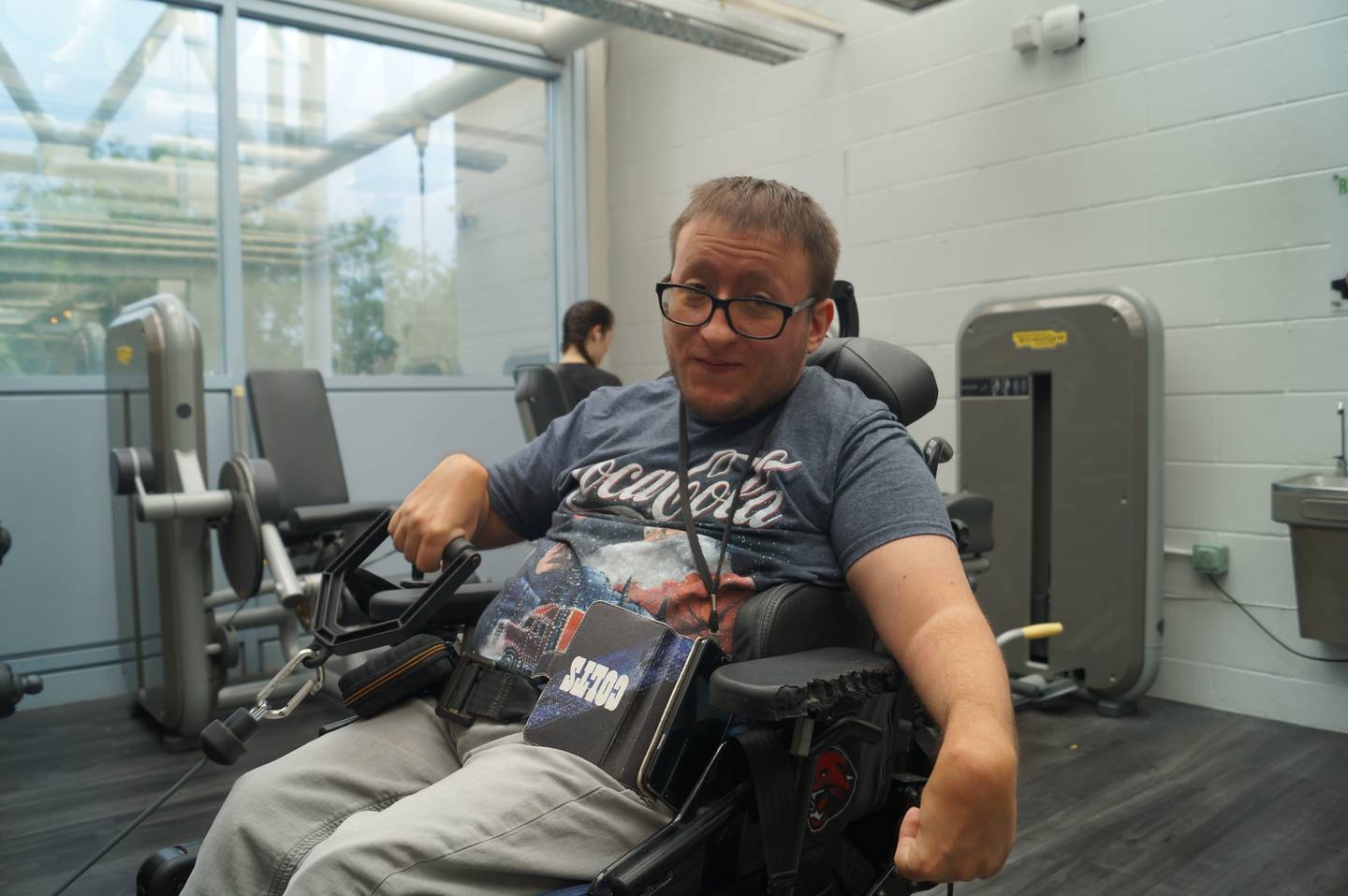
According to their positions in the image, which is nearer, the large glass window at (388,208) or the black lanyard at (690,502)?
the black lanyard at (690,502)

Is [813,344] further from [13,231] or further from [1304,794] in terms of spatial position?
[13,231]

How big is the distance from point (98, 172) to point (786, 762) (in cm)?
365

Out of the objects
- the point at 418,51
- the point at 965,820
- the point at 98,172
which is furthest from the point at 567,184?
the point at 965,820

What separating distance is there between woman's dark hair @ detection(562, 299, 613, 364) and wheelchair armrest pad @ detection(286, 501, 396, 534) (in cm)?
112

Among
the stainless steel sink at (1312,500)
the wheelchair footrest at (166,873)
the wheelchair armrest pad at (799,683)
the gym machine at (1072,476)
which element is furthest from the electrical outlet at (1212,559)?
the wheelchair footrest at (166,873)

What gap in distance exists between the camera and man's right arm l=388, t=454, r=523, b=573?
1.27 meters

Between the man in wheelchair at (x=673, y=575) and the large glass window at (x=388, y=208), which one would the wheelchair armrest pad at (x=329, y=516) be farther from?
the man in wheelchair at (x=673, y=575)

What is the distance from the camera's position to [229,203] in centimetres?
378

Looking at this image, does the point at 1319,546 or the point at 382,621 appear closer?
the point at 382,621

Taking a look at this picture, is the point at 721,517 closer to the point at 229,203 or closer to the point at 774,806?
the point at 774,806

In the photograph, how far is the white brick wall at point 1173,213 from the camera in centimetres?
274

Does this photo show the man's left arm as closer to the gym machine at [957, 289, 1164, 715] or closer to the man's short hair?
the man's short hair

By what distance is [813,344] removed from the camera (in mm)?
1333

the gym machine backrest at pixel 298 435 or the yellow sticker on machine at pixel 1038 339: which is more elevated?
the yellow sticker on machine at pixel 1038 339
